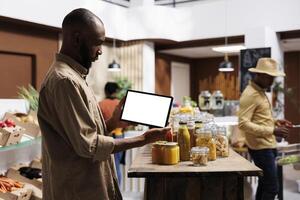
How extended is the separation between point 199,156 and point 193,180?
0.41 ft

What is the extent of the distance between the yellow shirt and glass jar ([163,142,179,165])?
137 cm

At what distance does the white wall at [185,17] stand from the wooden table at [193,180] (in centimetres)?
431

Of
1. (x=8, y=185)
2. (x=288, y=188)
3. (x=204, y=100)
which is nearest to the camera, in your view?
(x=8, y=185)

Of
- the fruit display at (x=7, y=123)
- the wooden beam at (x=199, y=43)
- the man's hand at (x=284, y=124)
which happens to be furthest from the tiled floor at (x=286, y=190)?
the wooden beam at (x=199, y=43)

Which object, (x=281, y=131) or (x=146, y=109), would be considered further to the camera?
(x=281, y=131)

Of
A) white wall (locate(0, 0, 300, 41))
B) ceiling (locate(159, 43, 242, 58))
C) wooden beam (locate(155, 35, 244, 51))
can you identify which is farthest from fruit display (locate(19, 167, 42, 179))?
ceiling (locate(159, 43, 242, 58))

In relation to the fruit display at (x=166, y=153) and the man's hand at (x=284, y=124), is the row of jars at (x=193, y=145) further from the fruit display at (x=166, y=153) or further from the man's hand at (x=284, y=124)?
the man's hand at (x=284, y=124)

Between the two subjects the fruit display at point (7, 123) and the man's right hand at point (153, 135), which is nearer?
the man's right hand at point (153, 135)

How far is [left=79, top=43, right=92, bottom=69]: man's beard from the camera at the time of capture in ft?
5.06

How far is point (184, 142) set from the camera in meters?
2.11

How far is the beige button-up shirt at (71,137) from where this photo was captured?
144 centimetres

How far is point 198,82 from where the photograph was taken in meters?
10.6

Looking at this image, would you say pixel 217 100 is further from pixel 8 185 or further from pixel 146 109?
pixel 146 109

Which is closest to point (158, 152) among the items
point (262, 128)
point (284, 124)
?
point (262, 128)
